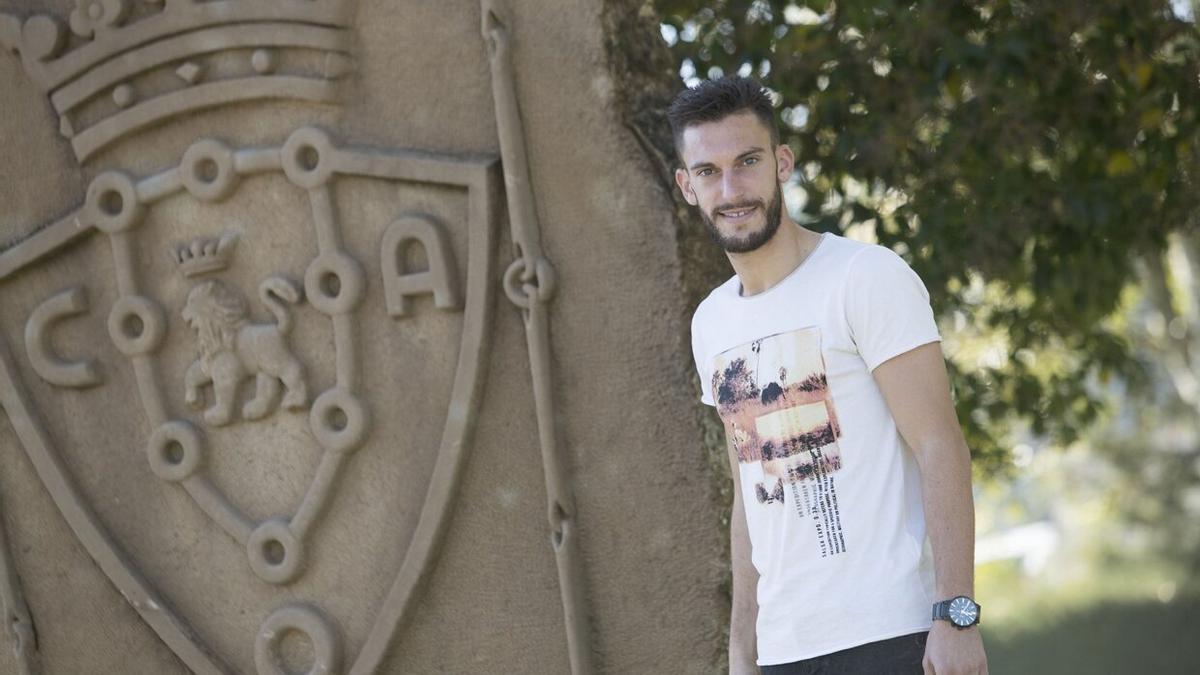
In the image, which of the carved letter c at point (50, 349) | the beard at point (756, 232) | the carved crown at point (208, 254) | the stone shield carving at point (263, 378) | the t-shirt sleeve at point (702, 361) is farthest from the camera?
Result: the carved letter c at point (50, 349)

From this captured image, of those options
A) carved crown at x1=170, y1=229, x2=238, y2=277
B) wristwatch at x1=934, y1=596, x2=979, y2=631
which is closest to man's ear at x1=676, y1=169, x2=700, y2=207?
wristwatch at x1=934, y1=596, x2=979, y2=631

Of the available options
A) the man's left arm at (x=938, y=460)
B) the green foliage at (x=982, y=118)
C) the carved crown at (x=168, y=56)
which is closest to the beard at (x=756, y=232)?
the man's left arm at (x=938, y=460)

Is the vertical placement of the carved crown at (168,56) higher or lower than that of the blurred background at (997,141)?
higher

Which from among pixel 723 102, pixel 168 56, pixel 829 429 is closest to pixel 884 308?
pixel 829 429

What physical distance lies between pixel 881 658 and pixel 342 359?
4.55 ft

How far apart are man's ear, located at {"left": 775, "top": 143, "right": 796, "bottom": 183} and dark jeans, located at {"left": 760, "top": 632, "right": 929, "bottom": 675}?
733mm

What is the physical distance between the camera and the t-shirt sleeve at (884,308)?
95.5 inches

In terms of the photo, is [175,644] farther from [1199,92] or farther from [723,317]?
[1199,92]

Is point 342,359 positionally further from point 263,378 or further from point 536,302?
point 536,302

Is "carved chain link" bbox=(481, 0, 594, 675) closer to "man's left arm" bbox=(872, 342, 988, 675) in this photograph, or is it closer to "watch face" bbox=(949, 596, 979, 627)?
"man's left arm" bbox=(872, 342, 988, 675)

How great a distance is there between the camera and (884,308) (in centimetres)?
244

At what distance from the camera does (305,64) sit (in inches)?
136

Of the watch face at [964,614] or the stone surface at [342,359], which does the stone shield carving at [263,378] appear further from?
the watch face at [964,614]

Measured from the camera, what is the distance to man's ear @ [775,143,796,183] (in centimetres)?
265
